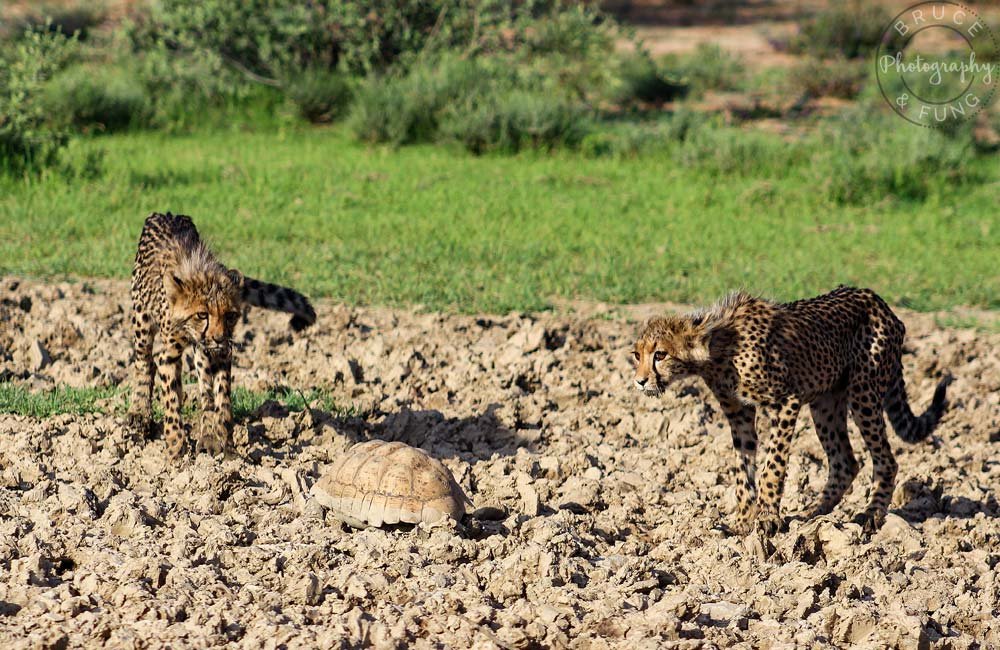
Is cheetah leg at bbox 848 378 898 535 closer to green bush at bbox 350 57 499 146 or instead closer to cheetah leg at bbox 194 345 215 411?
cheetah leg at bbox 194 345 215 411

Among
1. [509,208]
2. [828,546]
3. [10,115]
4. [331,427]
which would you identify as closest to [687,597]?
[828,546]

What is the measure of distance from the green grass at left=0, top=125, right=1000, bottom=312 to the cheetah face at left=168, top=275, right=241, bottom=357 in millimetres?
2934

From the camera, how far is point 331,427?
6625 millimetres

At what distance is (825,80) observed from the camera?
56.9 feet

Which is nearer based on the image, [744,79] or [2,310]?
[2,310]

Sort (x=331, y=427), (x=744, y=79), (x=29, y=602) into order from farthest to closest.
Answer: (x=744, y=79)
(x=331, y=427)
(x=29, y=602)

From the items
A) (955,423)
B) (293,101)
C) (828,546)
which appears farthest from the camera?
(293,101)

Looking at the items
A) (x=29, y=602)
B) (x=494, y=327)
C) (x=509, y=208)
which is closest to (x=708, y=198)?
(x=509, y=208)

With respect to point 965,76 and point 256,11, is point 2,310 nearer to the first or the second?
point 256,11

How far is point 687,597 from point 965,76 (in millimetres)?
14057

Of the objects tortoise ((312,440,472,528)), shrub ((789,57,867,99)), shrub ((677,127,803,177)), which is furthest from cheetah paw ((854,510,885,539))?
shrub ((789,57,867,99))

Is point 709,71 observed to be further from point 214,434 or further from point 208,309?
point 208,309

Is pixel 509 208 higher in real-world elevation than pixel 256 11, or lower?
lower

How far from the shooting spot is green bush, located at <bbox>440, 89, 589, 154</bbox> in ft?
45.1
